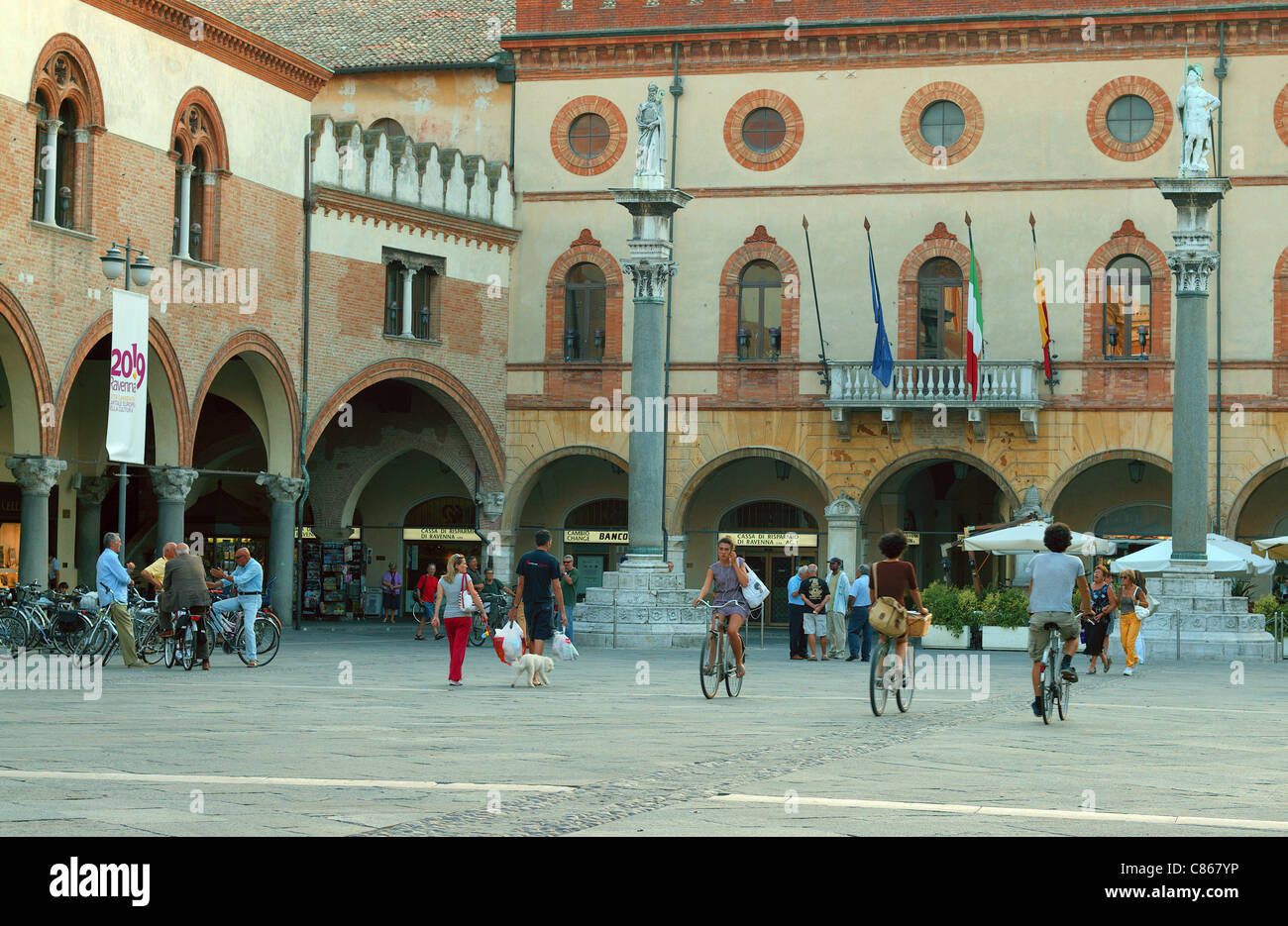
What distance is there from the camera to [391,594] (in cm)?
3734

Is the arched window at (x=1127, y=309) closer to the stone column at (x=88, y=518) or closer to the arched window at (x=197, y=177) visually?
the arched window at (x=197, y=177)

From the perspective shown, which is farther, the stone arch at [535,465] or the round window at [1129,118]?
the stone arch at [535,465]

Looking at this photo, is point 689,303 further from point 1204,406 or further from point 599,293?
point 1204,406

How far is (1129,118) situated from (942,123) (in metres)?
3.28

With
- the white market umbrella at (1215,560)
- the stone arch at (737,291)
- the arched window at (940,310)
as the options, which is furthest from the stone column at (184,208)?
the white market umbrella at (1215,560)

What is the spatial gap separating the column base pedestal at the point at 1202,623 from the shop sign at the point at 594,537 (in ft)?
45.3

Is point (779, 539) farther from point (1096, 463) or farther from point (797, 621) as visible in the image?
point (797, 621)

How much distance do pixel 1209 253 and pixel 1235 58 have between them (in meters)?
8.73

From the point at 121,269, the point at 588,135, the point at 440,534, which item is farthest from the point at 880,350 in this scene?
the point at 121,269

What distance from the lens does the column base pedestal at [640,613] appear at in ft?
87.3

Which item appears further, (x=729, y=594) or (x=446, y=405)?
(x=446, y=405)

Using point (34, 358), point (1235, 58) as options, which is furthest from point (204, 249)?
point (1235, 58)

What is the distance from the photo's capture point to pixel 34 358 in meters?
25.1

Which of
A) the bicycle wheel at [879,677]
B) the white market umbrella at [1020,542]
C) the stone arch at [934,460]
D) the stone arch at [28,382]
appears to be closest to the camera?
the bicycle wheel at [879,677]
